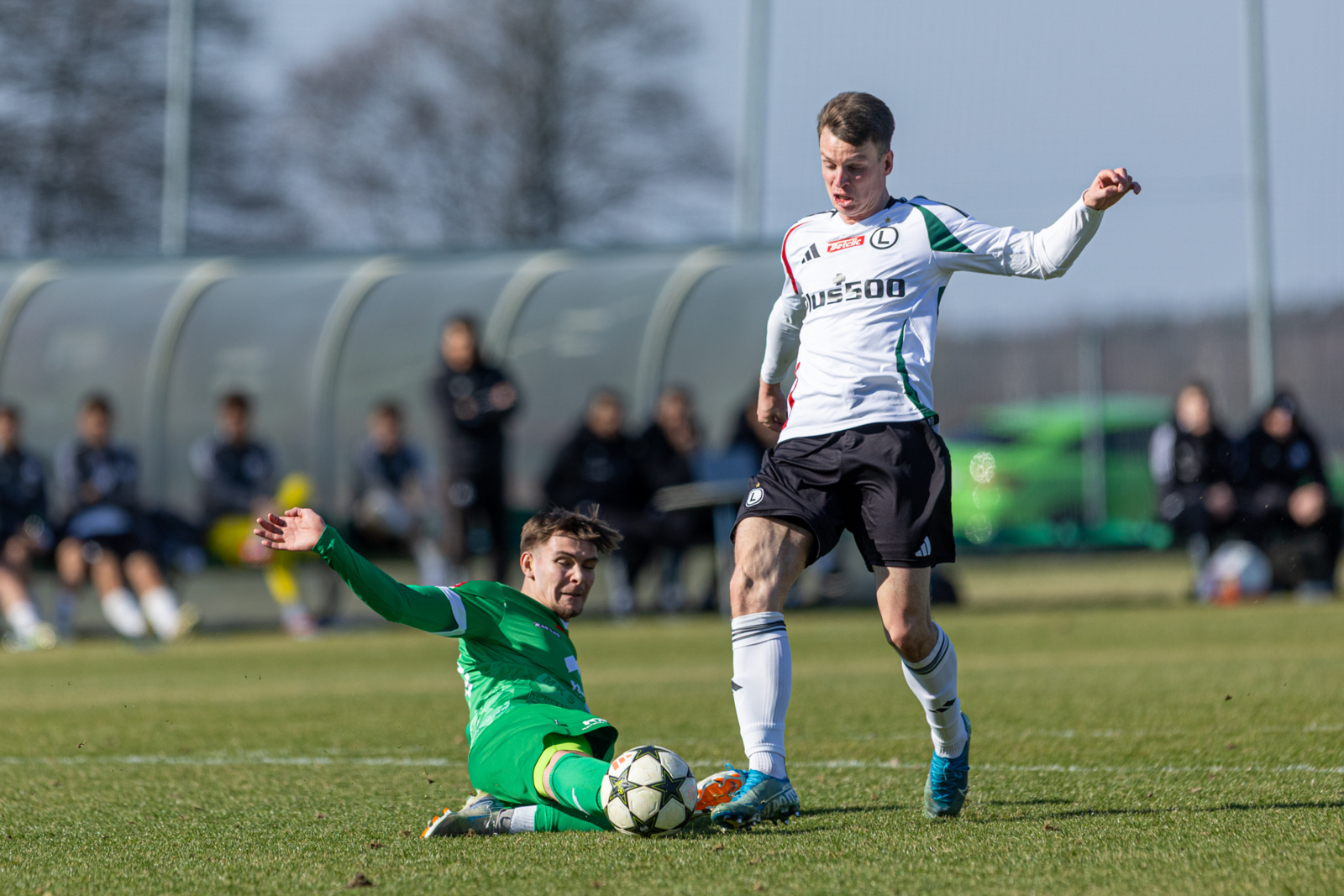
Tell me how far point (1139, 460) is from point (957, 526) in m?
1.93

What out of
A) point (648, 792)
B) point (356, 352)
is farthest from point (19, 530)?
point (648, 792)

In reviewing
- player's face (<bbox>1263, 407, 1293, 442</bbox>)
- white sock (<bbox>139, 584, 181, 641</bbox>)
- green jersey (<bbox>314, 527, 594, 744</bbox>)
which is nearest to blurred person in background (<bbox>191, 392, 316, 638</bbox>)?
white sock (<bbox>139, 584, 181, 641</bbox>)

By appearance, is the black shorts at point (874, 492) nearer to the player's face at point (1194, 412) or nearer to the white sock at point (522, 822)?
the white sock at point (522, 822)

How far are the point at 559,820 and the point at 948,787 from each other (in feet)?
3.29

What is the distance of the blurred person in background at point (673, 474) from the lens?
13969mm

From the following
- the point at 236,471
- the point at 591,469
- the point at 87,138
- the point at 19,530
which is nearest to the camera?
the point at 19,530

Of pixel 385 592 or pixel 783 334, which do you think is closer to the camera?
pixel 385 592

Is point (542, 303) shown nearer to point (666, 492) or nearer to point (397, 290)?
point (397, 290)

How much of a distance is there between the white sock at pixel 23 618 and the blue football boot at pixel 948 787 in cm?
975

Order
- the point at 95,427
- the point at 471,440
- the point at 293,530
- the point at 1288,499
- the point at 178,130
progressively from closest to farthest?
the point at 293,530 → the point at 95,427 → the point at 471,440 → the point at 1288,499 → the point at 178,130

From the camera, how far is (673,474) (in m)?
13.9

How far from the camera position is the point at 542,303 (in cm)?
1555

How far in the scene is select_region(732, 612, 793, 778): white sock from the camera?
4277mm

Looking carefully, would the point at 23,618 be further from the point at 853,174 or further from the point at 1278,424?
the point at 1278,424
